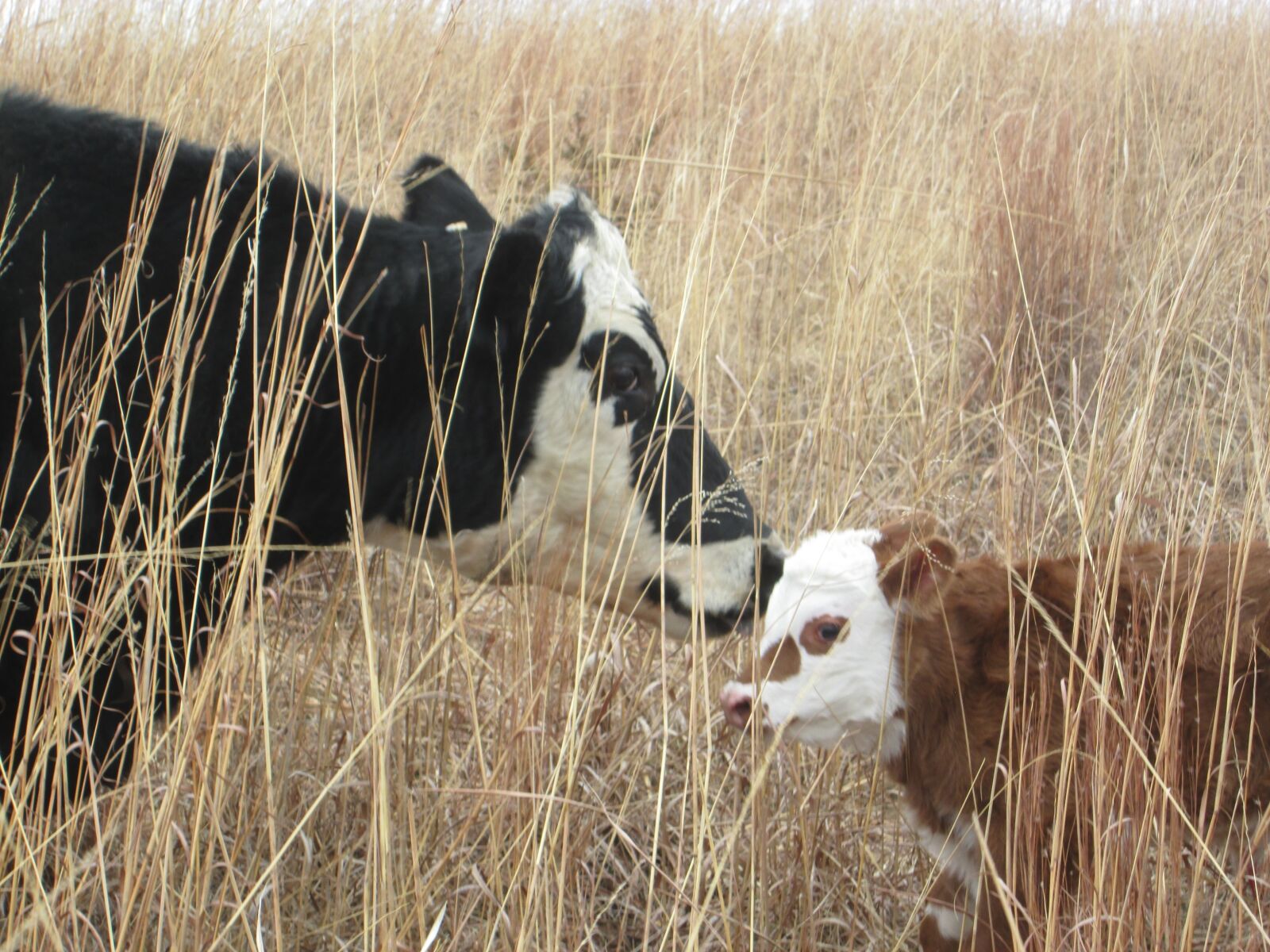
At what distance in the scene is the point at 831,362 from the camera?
302 cm

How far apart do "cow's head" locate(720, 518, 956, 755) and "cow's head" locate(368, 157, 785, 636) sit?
0.12 meters

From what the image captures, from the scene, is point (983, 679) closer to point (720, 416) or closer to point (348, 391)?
point (348, 391)

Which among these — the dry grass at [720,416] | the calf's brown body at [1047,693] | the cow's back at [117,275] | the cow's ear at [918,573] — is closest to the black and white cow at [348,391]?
the cow's back at [117,275]

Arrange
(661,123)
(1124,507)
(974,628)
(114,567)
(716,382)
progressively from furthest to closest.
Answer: (661,123) → (716,382) → (974,628) → (114,567) → (1124,507)

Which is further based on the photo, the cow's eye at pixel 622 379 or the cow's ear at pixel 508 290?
the cow's eye at pixel 622 379

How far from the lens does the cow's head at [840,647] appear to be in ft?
7.57

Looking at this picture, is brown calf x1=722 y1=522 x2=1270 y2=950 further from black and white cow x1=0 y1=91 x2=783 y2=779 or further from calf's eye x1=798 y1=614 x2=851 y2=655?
black and white cow x1=0 y1=91 x2=783 y2=779

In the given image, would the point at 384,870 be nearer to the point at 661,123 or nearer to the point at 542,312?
the point at 542,312

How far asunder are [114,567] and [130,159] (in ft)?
2.57

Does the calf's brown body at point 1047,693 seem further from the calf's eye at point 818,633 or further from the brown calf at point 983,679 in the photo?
the calf's eye at point 818,633

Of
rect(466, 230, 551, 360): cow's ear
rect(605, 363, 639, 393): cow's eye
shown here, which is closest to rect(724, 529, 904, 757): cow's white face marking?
rect(605, 363, 639, 393): cow's eye

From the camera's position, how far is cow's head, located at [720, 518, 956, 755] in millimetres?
2309

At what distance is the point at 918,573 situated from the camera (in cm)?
232

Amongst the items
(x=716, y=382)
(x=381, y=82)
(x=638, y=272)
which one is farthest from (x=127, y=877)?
(x=381, y=82)
